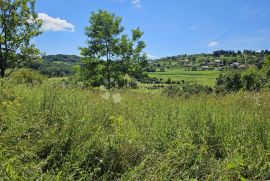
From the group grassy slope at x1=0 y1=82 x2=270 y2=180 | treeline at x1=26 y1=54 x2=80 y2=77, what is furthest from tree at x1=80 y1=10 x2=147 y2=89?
grassy slope at x1=0 y1=82 x2=270 y2=180

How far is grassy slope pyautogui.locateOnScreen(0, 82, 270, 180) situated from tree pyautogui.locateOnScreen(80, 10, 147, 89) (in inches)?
1097

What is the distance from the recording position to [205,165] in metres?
4.28

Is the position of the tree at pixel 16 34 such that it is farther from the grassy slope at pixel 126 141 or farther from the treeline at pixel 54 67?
the grassy slope at pixel 126 141

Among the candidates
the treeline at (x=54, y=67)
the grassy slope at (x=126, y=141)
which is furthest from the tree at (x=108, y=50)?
the grassy slope at (x=126, y=141)

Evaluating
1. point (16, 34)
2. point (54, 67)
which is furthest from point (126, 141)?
point (54, 67)

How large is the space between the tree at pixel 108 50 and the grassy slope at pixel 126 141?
1097 inches

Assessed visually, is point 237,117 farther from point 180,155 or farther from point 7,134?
point 7,134

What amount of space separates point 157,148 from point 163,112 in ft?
5.07

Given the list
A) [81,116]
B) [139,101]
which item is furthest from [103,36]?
[81,116]

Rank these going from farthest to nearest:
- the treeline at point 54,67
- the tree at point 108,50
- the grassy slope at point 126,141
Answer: the tree at point 108,50 → the treeline at point 54,67 → the grassy slope at point 126,141

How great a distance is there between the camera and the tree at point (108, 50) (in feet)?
112

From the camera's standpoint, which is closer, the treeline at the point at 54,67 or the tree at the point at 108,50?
the treeline at the point at 54,67

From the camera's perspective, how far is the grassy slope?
12.5 ft

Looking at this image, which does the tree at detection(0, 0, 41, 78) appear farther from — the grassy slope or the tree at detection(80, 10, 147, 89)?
the grassy slope
